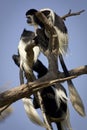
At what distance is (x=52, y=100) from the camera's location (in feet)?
11.4

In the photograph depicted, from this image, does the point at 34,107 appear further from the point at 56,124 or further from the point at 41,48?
the point at 41,48

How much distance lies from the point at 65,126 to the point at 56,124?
0.35ft

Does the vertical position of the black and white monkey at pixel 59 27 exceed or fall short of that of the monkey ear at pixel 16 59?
it exceeds it

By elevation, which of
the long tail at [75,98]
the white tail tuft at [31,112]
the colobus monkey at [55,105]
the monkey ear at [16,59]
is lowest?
the colobus monkey at [55,105]

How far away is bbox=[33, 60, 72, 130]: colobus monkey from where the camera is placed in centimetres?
331

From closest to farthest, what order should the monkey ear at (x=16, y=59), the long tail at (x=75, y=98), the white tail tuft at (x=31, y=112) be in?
the long tail at (x=75, y=98) < the white tail tuft at (x=31, y=112) < the monkey ear at (x=16, y=59)

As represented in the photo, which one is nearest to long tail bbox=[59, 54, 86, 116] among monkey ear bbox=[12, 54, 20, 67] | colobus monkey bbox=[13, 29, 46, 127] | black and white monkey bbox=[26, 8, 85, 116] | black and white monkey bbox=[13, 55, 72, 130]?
black and white monkey bbox=[26, 8, 85, 116]

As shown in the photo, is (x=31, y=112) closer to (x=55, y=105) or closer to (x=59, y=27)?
(x=55, y=105)

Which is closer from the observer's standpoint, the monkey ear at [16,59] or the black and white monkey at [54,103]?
the black and white monkey at [54,103]

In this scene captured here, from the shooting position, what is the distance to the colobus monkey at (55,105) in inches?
130

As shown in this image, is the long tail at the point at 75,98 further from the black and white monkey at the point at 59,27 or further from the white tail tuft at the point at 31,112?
the white tail tuft at the point at 31,112

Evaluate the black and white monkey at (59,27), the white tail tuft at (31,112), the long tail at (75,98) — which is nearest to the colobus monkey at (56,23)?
the black and white monkey at (59,27)

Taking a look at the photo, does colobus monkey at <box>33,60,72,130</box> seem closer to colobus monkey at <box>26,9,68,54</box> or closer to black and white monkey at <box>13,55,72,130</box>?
black and white monkey at <box>13,55,72,130</box>

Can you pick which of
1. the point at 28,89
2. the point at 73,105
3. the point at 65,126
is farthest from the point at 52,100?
the point at 28,89
